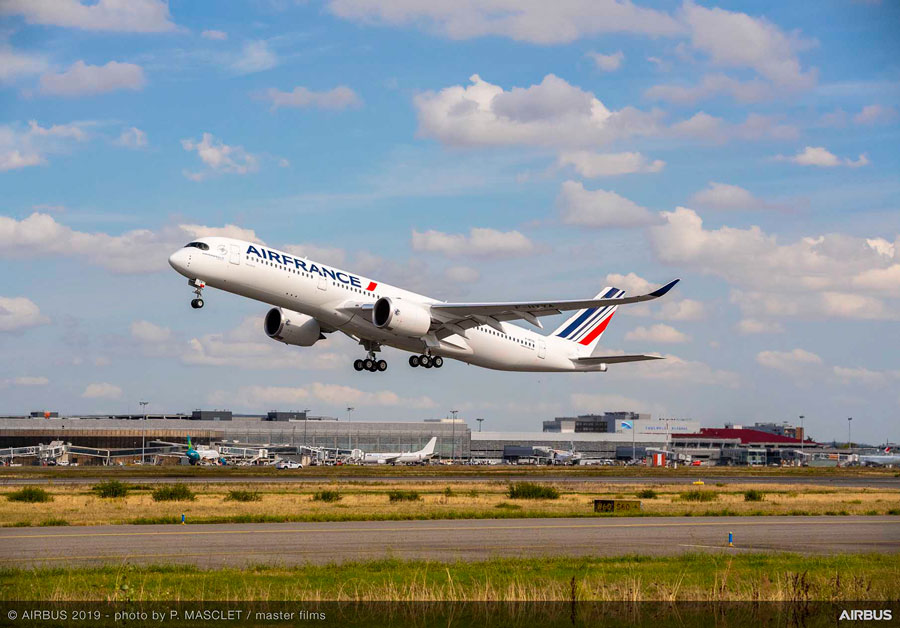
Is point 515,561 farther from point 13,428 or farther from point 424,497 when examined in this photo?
point 13,428

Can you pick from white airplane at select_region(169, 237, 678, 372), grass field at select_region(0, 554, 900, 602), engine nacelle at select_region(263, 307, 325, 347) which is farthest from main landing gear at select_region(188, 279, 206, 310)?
grass field at select_region(0, 554, 900, 602)

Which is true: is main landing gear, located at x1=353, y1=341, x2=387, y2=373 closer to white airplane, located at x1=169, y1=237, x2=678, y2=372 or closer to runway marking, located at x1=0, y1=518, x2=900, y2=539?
white airplane, located at x1=169, y1=237, x2=678, y2=372

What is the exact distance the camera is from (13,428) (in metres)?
162

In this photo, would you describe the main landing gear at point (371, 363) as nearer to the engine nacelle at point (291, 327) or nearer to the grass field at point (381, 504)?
the engine nacelle at point (291, 327)

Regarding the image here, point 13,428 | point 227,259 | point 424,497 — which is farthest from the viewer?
point 13,428

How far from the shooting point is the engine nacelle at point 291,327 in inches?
2149

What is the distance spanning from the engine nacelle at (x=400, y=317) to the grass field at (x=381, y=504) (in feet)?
27.7

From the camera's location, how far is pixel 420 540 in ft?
90.2

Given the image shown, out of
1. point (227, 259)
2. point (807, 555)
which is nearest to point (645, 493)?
point (227, 259)

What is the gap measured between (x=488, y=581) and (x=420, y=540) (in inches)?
389

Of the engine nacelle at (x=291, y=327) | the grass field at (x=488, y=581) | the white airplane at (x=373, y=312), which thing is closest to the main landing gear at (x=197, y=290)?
the white airplane at (x=373, y=312)

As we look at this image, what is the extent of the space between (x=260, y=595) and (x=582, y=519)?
2114 cm

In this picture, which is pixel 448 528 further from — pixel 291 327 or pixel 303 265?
pixel 291 327

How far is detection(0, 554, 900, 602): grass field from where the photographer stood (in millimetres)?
16719
